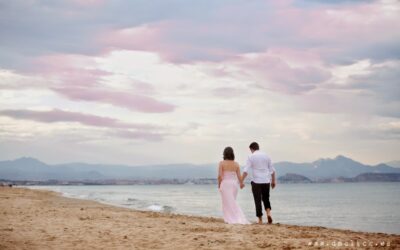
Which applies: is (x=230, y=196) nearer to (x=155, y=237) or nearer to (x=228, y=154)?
(x=228, y=154)

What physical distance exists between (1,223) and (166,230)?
515 centimetres

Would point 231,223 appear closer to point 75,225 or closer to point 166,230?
point 166,230

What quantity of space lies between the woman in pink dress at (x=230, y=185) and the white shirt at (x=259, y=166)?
460mm

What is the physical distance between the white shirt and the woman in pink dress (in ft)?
1.51

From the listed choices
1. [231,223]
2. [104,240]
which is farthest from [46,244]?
[231,223]

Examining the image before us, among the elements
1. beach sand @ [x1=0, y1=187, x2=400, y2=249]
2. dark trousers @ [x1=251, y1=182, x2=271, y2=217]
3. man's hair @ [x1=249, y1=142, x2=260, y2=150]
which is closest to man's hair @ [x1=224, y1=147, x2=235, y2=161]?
man's hair @ [x1=249, y1=142, x2=260, y2=150]

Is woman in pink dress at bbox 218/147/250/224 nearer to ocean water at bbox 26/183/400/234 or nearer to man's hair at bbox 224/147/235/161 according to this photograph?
man's hair at bbox 224/147/235/161

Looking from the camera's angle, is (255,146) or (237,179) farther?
(255,146)

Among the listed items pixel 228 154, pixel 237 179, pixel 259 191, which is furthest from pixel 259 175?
pixel 228 154

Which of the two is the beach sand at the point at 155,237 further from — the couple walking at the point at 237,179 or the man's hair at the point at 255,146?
the man's hair at the point at 255,146

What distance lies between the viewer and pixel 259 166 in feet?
48.0

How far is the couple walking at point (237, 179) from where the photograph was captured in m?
14.4

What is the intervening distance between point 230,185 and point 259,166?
1.12 metres

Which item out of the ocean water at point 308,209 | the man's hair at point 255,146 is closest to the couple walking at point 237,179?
the man's hair at point 255,146
